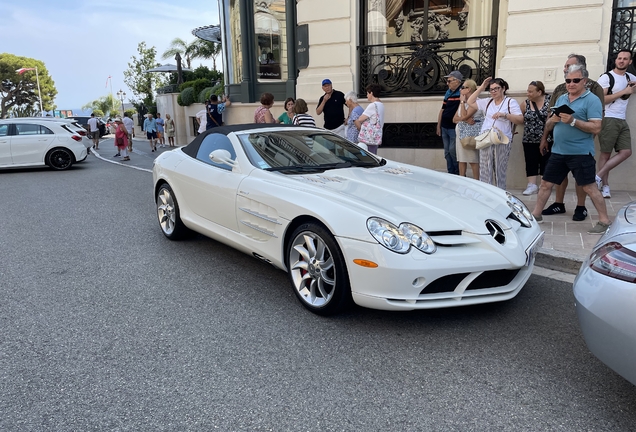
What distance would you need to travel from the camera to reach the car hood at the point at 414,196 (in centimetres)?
353

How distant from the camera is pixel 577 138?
542 cm

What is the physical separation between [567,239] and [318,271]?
3.15 m

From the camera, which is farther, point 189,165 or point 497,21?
point 497,21

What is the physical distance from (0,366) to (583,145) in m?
5.46

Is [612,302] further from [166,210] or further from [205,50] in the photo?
[205,50]

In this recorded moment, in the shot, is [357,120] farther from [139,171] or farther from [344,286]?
[139,171]

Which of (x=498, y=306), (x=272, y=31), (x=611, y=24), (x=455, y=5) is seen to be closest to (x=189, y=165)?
(x=498, y=306)

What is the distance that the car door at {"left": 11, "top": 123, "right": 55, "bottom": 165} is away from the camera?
44.9 ft

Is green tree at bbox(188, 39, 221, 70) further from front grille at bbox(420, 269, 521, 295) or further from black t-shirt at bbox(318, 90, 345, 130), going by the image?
front grille at bbox(420, 269, 521, 295)

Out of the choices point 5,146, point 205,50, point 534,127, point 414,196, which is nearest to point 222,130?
point 414,196

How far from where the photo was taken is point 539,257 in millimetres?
4965

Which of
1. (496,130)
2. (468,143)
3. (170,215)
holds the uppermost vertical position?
(496,130)

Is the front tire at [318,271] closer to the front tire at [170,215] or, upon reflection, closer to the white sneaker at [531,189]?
the front tire at [170,215]

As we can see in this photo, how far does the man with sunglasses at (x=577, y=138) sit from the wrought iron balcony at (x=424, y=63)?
508 centimetres
